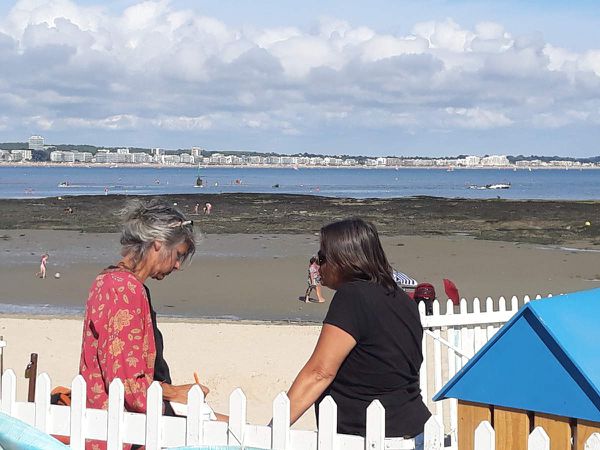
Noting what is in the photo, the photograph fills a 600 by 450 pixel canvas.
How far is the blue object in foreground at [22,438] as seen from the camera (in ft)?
10.4

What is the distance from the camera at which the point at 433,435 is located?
12.0 ft

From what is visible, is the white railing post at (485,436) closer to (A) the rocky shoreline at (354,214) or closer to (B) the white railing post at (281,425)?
(B) the white railing post at (281,425)

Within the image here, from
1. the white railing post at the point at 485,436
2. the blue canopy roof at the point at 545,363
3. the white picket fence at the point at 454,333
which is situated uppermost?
the blue canopy roof at the point at 545,363

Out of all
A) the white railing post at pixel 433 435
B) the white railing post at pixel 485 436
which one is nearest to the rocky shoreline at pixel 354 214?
the white railing post at pixel 433 435

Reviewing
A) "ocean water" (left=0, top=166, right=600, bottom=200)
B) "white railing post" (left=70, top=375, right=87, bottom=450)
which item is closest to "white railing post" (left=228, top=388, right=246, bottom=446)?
"white railing post" (left=70, top=375, right=87, bottom=450)

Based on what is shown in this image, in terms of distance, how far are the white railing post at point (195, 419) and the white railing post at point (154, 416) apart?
13cm

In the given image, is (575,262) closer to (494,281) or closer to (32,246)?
(494,281)

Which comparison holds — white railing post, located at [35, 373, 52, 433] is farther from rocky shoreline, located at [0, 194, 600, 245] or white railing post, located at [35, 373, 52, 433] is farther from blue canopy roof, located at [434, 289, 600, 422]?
rocky shoreline, located at [0, 194, 600, 245]

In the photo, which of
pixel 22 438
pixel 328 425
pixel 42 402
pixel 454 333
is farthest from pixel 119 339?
pixel 454 333

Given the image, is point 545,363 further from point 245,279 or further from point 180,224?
point 245,279

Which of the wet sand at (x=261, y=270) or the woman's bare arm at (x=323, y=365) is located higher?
the woman's bare arm at (x=323, y=365)

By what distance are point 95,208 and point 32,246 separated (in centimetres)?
1958

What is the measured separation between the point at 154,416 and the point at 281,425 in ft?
2.02

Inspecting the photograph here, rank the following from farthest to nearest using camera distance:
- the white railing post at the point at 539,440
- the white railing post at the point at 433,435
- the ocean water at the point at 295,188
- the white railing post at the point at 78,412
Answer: the ocean water at the point at 295,188, the white railing post at the point at 78,412, the white railing post at the point at 433,435, the white railing post at the point at 539,440
